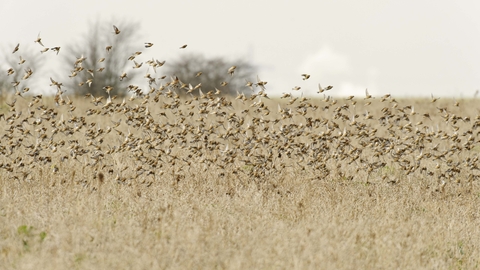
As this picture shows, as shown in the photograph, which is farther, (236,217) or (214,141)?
(214,141)

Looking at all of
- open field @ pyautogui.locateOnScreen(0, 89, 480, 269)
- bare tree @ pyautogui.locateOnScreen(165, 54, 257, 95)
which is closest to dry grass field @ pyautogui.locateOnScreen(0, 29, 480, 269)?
open field @ pyautogui.locateOnScreen(0, 89, 480, 269)

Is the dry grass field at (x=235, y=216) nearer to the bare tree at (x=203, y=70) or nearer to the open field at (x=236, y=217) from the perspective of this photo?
the open field at (x=236, y=217)

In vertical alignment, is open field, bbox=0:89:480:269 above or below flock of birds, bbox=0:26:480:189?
below

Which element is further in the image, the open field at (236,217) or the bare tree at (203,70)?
the bare tree at (203,70)

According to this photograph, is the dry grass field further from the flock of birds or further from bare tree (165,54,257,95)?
bare tree (165,54,257,95)

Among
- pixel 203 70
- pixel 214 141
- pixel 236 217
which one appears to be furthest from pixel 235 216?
pixel 203 70

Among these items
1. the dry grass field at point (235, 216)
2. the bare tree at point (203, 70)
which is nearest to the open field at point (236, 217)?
the dry grass field at point (235, 216)

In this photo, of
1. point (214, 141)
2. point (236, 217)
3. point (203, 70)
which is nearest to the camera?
point (236, 217)

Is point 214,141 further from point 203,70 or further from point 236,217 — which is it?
point 203,70

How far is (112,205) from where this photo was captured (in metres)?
7.77

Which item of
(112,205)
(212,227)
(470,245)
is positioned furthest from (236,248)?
(470,245)

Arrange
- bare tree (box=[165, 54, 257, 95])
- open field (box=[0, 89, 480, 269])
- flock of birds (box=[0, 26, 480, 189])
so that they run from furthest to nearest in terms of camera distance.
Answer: bare tree (box=[165, 54, 257, 95]), flock of birds (box=[0, 26, 480, 189]), open field (box=[0, 89, 480, 269])

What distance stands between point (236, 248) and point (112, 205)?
2365 mm

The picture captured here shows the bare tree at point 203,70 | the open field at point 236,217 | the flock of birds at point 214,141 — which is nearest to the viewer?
the open field at point 236,217
